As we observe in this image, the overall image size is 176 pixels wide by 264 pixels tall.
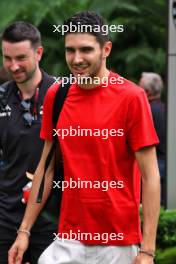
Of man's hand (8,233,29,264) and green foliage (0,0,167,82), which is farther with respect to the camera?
green foliage (0,0,167,82)

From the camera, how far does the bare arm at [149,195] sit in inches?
168

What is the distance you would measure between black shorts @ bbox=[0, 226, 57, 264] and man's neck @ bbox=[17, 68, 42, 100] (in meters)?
0.78

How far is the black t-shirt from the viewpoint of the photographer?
5.41 metres

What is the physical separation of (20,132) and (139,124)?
4.23 ft

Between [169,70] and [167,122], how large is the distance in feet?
1.40

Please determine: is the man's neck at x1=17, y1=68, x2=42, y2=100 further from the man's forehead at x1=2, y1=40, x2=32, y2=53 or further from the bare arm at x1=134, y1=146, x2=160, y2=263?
the bare arm at x1=134, y1=146, x2=160, y2=263

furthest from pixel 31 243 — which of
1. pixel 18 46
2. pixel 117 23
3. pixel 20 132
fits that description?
pixel 117 23

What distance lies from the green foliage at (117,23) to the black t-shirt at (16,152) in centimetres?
856

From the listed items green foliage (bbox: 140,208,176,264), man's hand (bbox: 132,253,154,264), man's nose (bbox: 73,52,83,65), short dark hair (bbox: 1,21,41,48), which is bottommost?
green foliage (bbox: 140,208,176,264)

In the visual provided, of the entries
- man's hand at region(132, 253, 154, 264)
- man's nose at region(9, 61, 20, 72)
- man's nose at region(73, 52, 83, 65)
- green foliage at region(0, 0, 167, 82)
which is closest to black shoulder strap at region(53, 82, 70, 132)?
man's nose at region(73, 52, 83, 65)

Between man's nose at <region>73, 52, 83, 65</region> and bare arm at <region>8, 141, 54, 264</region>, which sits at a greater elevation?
man's nose at <region>73, 52, 83, 65</region>

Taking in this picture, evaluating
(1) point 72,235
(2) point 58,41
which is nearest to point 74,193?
(1) point 72,235

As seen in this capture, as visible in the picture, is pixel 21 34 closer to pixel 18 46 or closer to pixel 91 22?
pixel 18 46

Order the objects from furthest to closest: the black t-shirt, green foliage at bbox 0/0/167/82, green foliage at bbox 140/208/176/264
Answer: green foliage at bbox 0/0/167/82 → green foliage at bbox 140/208/176/264 → the black t-shirt
